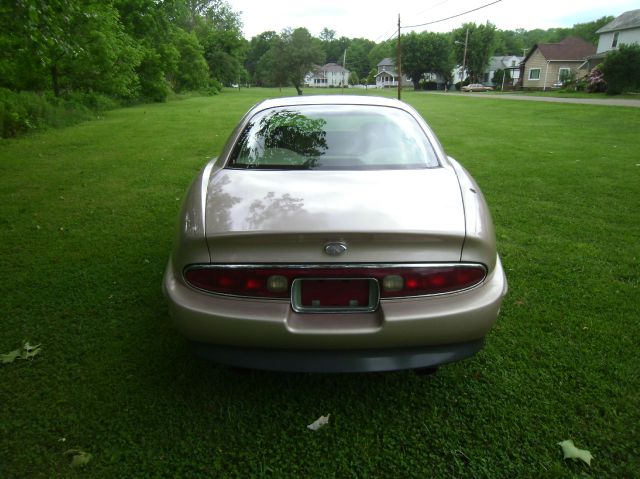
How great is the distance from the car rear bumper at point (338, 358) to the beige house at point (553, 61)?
57177mm

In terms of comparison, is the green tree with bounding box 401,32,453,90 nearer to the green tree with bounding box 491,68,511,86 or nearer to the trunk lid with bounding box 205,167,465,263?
the green tree with bounding box 491,68,511,86

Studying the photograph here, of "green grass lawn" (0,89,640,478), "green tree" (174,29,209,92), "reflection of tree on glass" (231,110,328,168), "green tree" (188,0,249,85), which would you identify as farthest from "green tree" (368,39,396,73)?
"reflection of tree on glass" (231,110,328,168)

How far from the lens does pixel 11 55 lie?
11.9 metres

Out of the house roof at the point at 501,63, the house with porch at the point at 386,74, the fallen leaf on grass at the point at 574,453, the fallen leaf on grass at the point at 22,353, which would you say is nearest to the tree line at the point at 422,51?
the house roof at the point at 501,63

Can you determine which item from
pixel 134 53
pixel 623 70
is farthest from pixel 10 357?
pixel 623 70

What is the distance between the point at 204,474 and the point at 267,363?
512mm

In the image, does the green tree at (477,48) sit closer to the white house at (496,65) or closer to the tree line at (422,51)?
the tree line at (422,51)

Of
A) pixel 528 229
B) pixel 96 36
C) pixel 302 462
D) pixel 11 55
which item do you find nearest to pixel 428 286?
pixel 302 462

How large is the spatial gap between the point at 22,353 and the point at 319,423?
6.01ft

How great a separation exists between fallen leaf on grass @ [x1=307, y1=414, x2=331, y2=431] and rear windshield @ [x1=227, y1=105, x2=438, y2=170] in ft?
4.25

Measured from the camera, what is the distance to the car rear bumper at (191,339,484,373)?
1886 millimetres

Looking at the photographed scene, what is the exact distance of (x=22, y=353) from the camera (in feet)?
8.70

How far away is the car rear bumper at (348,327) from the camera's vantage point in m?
1.84

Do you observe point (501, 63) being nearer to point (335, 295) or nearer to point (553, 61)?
point (553, 61)
